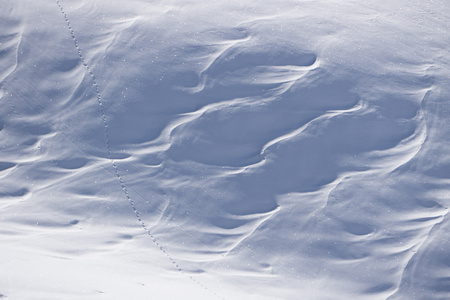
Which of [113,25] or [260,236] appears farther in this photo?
[113,25]

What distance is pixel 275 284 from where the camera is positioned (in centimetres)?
219

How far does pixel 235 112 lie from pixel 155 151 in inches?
19.5

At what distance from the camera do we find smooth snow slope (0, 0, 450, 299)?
7.23ft

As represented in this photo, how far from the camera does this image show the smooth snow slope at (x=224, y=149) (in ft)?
7.23

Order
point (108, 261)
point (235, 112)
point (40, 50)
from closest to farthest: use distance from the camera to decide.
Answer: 1. point (108, 261)
2. point (235, 112)
3. point (40, 50)

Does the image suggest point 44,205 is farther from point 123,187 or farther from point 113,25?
point 113,25

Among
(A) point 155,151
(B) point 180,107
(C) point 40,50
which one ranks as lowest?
(A) point 155,151

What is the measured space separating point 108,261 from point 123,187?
401mm

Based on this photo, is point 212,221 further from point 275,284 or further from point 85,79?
point 85,79

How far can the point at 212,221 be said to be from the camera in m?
2.32

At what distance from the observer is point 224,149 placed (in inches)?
97.0

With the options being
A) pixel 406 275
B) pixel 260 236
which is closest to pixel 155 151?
pixel 260 236

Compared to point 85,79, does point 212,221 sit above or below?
below

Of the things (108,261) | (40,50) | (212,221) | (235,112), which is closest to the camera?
(108,261)
